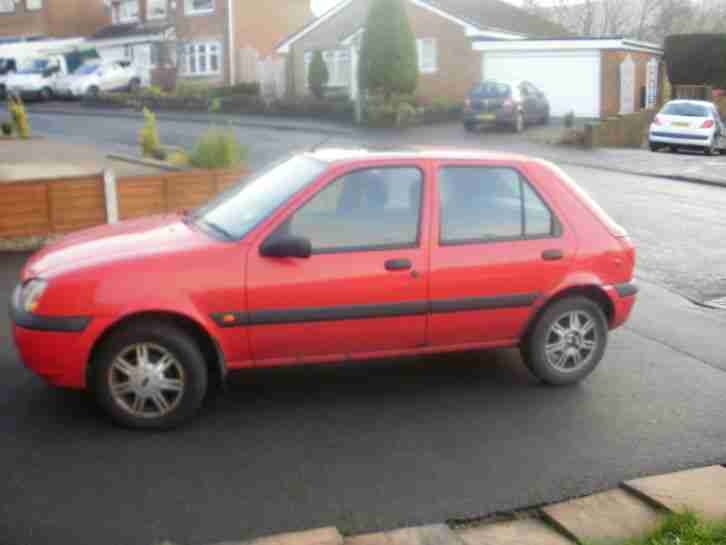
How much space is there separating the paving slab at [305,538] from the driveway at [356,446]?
0.16 meters

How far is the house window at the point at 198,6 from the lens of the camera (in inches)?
1893

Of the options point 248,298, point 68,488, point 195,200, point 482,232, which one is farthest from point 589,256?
point 195,200

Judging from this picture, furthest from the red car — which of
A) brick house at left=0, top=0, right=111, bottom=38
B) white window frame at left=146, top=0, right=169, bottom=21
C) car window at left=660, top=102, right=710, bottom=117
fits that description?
brick house at left=0, top=0, right=111, bottom=38

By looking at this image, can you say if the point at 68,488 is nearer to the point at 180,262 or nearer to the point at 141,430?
the point at 141,430

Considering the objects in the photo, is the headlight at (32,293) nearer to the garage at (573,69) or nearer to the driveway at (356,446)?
the driveway at (356,446)

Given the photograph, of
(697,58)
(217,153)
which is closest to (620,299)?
(217,153)

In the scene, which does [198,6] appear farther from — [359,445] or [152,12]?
[359,445]

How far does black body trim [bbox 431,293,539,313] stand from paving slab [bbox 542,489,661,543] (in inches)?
67.8

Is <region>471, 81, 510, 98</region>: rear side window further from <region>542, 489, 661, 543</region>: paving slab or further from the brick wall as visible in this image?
<region>542, 489, 661, 543</region>: paving slab

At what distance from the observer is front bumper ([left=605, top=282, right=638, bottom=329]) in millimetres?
6828

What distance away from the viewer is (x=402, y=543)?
14.5ft

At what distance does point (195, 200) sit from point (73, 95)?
112 feet

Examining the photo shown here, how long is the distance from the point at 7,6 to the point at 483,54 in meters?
37.0

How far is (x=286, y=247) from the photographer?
587cm
